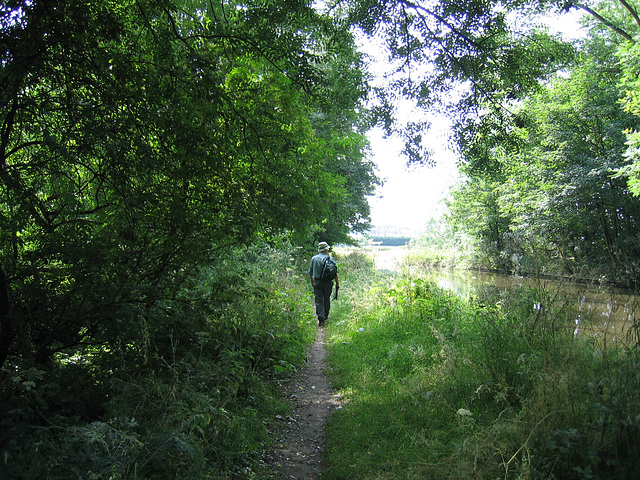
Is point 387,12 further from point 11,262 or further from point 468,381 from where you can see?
point 11,262

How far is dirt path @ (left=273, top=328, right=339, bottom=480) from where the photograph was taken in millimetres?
3721

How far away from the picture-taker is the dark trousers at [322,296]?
9.20 metres

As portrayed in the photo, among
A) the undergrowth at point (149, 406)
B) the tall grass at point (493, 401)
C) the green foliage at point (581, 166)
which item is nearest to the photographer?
the undergrowth at point (149, 406)

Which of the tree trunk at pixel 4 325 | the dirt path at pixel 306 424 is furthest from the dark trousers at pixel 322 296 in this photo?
the tree trunk at pixel 4 325

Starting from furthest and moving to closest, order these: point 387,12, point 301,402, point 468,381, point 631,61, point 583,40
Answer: point 583,40 < point 631,61 < point 387,12 < point 301,402 < point 468,381

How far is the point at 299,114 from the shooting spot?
4.24 meters

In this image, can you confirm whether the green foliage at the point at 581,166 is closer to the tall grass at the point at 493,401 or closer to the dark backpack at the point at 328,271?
the dark backpack at the point at 328,271

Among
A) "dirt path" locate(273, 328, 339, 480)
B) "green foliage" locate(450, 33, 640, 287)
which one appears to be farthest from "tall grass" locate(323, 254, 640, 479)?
"green foliage" locate(450, 33, 640, 287)

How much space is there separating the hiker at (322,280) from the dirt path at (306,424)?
2476 millimetres

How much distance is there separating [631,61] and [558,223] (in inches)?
296

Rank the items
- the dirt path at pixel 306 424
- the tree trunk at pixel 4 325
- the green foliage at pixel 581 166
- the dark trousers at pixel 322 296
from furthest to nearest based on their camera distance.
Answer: the green foliage at pixel 581 166 → the dark trousers at pixel 322 296 → the dirt path at pixel 306 424 → the tree trunk at pixel 4 325

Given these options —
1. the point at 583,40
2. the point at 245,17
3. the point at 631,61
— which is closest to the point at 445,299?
the point at 245,17

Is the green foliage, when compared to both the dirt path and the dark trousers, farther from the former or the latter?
the dirt path

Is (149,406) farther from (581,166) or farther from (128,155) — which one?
(581,166)
